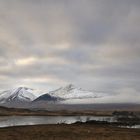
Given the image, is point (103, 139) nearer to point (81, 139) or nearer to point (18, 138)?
point (81, 139)

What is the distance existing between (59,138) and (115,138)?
846cm

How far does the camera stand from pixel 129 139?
52.6 metres

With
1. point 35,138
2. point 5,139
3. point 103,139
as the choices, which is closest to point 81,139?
point 103,139

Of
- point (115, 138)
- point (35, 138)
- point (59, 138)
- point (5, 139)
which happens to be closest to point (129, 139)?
point (115, 138)

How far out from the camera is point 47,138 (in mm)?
52094

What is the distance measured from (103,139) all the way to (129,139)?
4147mm

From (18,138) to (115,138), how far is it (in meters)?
14.6

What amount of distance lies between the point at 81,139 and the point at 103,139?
322 cm

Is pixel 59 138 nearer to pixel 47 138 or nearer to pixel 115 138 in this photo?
pixel 47 138

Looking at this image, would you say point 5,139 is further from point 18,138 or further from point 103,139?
point 103,139

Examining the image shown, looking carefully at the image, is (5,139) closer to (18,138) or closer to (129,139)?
(18,138)

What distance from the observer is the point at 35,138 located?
170ft

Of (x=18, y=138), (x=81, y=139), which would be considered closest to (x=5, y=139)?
(x=18, y=138)

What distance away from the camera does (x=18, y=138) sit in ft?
172
